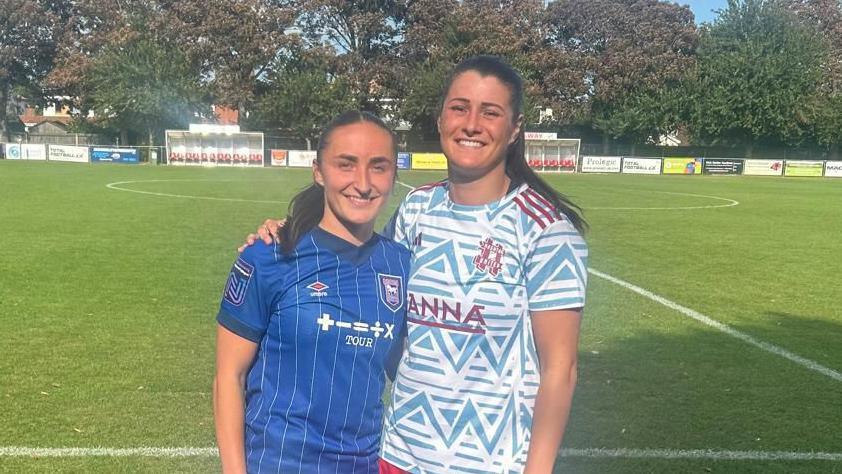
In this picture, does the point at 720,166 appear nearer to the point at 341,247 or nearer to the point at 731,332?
the point at 731,332

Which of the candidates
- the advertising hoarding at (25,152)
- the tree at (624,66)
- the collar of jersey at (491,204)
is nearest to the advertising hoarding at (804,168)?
the tree at (624,66)

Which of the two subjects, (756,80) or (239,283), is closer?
(239,283)

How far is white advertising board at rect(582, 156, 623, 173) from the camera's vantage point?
47875mm

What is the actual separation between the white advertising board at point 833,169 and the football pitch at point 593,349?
1458 inches

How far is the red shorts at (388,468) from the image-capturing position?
2.28 meters

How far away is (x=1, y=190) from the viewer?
21938 mm

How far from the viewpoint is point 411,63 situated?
5903 cm

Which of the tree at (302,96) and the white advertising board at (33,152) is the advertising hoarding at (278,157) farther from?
the white advertising board at (33,152)

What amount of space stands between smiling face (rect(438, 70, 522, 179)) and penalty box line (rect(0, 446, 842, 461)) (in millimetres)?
2802

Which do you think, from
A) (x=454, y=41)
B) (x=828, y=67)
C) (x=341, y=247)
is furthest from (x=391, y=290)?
(x=828, y=67)

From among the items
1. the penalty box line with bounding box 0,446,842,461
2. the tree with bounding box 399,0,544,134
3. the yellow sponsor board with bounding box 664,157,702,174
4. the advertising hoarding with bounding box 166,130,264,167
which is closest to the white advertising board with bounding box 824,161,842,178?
the yellow sponsor board with bounding box 664,157,702,174

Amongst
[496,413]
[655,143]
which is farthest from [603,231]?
[655,143]

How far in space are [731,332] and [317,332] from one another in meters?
6.57

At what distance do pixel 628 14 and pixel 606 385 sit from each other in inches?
2376
